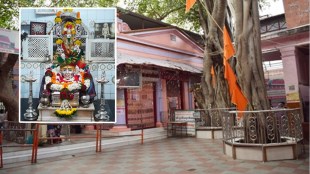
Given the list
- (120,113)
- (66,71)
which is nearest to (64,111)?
(66,71)

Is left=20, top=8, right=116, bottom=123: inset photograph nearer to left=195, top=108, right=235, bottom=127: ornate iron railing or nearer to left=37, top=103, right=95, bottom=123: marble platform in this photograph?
left=37, top=103, right=95, bottom=123: marble platform

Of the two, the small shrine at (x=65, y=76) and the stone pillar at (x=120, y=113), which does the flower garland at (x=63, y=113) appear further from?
the stone pillar at (x=120, y=113)

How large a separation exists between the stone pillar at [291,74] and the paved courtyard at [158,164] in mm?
3108

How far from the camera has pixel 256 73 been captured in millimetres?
6812

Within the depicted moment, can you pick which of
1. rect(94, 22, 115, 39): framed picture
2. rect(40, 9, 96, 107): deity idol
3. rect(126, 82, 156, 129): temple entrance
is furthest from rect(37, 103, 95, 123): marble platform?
rect(126, 82, 156, 129): temple entrance

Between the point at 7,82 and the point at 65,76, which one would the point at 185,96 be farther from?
the point at 65,76

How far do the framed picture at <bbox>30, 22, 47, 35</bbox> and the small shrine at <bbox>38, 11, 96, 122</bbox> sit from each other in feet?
0.52

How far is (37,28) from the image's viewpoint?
390 centimetres

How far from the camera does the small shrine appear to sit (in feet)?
12.8

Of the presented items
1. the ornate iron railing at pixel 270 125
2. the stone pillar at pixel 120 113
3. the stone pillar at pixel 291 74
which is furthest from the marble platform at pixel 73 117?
the stone pillar at pixel 120 113

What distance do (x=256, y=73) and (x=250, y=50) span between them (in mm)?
581

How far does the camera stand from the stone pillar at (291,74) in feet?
31.2

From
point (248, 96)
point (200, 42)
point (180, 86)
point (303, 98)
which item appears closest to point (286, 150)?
point (248, 96)

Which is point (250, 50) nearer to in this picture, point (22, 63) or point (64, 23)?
point (64, 23)
